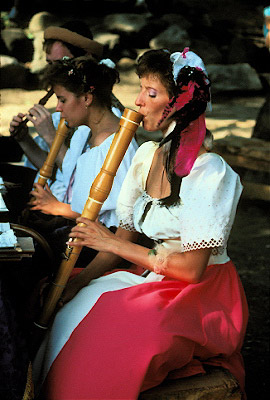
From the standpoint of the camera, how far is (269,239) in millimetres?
5898

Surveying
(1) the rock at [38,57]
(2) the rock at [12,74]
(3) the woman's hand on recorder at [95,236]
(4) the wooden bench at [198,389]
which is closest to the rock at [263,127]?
(3) the woman's hand on recorder at [95,236]

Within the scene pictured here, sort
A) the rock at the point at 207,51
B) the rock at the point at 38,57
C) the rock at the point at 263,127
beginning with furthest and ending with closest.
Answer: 1. the rock at the point at 207,51
2. the rock at the point at 38,57
3. the rock at the point at 263,127

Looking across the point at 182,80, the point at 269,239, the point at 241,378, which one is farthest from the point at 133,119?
the point at 269,239

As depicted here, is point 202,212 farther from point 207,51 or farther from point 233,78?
point 207,51

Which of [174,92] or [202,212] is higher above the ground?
[174,92]

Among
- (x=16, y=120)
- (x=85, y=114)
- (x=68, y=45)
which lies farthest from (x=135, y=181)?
(x=68, y=45)

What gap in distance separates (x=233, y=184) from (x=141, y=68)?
66cm

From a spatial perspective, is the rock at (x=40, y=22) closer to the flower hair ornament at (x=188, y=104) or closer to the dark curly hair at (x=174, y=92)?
the dark curly hair at (x=174, y=92)

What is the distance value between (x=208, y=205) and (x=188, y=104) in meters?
0.44

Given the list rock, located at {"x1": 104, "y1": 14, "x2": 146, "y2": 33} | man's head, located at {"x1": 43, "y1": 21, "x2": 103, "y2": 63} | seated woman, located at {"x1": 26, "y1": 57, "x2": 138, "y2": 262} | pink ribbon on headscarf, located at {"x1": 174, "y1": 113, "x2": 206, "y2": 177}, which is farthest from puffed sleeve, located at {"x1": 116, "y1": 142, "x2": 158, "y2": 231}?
rock, located at {"x1": 104, "y1": 14, "x2": 146, "y2": 33}

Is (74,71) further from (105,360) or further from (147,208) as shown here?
(105,360)

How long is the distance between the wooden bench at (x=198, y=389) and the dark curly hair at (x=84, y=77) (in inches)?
71.3

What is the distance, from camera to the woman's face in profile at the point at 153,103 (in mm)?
2461

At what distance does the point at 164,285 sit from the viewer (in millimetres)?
2398
